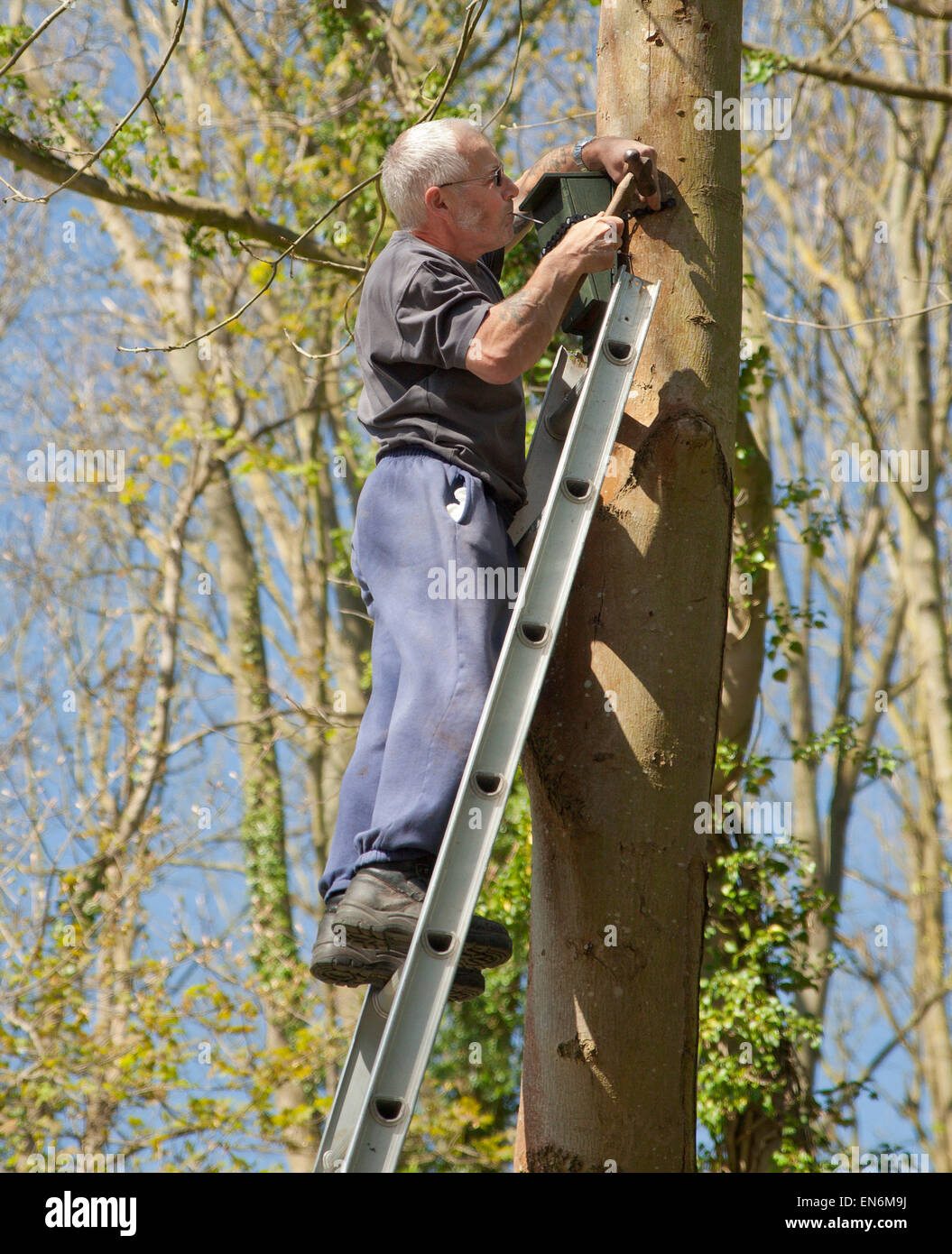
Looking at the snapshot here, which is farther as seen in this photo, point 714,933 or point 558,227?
point 714,933

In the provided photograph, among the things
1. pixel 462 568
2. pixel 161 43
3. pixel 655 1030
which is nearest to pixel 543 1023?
pixel 655 1030

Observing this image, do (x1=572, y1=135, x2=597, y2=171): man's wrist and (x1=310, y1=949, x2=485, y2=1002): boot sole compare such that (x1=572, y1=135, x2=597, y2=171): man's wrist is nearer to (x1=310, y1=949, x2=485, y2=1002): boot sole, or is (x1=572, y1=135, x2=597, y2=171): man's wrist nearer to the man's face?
the man's face

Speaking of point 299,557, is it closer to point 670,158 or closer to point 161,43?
point 161,43

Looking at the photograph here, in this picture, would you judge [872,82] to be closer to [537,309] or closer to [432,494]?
[537,309]

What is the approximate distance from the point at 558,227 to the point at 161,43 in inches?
468

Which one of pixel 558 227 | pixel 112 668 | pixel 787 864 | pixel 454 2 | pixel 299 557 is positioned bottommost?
pixel 787 864

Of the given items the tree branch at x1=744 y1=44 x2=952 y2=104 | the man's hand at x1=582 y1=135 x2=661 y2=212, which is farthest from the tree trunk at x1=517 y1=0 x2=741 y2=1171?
the tree branch at x1=744 y1=44 x2=952 y2=104

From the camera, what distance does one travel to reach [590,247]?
2801 millimetres

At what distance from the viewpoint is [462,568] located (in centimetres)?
276

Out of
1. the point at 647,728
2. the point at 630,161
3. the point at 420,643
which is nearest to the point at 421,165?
the point at 630,161

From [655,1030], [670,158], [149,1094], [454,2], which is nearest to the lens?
[655,1030]

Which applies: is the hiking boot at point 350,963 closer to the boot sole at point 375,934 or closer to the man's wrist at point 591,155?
the boot sole at point 375,934

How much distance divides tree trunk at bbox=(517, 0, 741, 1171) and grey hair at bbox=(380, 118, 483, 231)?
0.39 meters

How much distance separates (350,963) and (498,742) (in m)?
0.54
